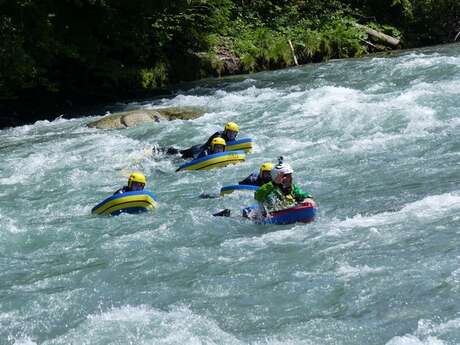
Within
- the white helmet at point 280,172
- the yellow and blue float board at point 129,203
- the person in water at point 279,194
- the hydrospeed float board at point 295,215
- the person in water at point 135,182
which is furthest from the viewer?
the person in water at point 135,182

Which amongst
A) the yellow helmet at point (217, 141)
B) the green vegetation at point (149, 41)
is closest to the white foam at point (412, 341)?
the yellow helmet at point (217, 141)

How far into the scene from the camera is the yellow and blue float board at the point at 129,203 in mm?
10445

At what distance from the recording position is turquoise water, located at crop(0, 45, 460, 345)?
6445mm

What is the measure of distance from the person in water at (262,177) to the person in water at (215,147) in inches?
85.8

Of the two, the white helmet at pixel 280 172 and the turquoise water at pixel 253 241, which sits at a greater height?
the white helmet at pixel 280 172

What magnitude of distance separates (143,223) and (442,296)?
4754mm

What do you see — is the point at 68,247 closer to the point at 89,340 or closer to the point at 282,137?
the point at 89,340

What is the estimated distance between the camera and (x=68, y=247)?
9.24m

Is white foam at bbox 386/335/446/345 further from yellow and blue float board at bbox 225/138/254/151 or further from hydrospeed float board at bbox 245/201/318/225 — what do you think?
yellow and blue float board at bbox 225/138/254/151

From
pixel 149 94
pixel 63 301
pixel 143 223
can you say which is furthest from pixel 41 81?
Result: pixel 63 301

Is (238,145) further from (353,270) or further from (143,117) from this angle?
(353,270)

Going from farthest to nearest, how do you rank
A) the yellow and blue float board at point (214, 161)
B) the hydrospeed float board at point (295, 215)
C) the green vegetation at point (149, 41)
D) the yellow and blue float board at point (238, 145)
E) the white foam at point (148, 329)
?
the green vegetation at point (149, 41) < the yellow and blue float board at point (238, 145) < the yellow and blue float board at point (214, 161) < the hydrospeed float board at point (295, 215) < the white foam at point (148, 329)

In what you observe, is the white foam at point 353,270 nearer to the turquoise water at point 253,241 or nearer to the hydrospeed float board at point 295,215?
the turquoise water at point 253,241

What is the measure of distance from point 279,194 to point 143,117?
9044 mm
